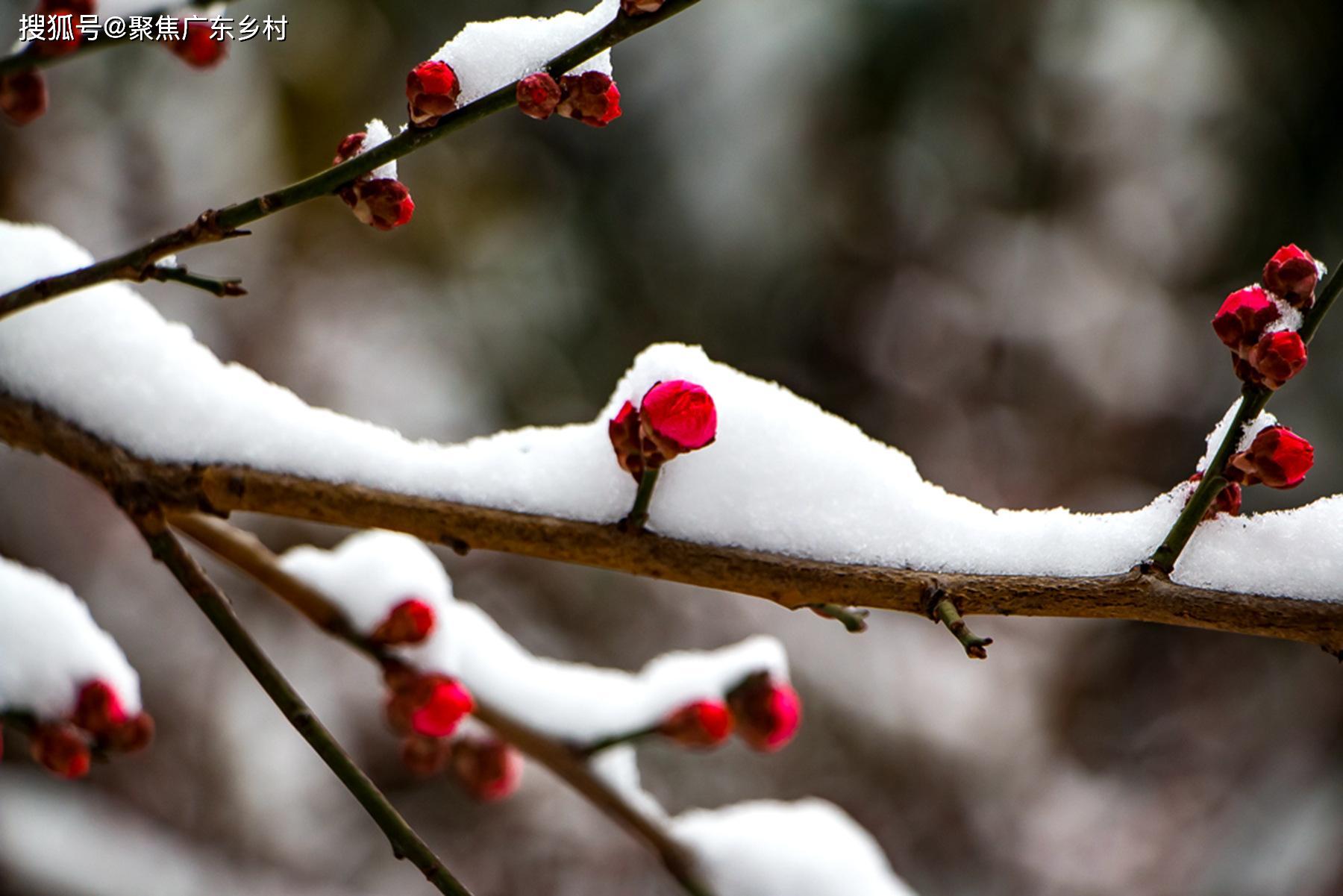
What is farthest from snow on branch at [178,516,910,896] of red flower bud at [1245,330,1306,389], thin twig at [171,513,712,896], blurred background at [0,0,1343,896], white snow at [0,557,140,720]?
blurred background at [0,0,1343,896]

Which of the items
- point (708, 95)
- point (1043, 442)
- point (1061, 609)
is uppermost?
point (708, 95)

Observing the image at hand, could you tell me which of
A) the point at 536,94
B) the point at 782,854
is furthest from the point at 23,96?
the point at 782,854

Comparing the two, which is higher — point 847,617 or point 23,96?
point 23,96

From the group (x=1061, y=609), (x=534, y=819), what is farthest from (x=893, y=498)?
(x=534, y=819)

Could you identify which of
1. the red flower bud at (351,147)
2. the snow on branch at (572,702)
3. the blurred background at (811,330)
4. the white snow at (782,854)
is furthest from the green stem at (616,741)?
the blurred background at (811,330)

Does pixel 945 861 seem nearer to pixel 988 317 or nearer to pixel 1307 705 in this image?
pixel 1307 705

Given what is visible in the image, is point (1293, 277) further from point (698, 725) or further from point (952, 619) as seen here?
point (698, 725)

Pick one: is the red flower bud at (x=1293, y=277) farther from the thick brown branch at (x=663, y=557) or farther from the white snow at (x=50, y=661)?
the white snow at (x=50, y=661)

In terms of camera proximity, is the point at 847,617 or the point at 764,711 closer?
the point at 847,617
